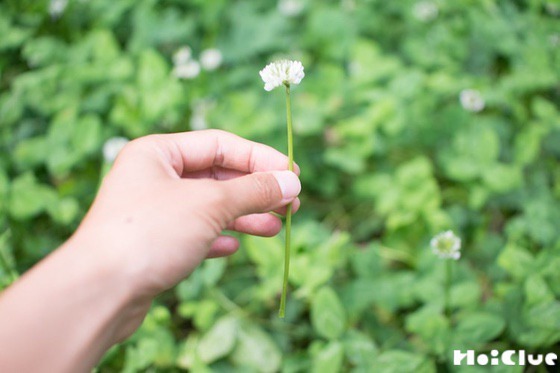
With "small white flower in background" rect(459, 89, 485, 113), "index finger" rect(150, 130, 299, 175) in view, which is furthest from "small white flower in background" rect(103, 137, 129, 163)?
"small white flower in background" rect(459, 89, 485, 113)

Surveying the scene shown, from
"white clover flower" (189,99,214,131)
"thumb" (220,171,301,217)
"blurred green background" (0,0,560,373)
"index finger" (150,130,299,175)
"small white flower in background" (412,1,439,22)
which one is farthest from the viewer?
"small white flower in background" (412,1,439,22)

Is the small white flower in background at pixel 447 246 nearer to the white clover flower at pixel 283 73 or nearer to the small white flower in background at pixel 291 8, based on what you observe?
the white clover flower at pixel 283 73

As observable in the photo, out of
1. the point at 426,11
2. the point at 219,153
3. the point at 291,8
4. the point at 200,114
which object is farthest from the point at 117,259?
the point at 426,11

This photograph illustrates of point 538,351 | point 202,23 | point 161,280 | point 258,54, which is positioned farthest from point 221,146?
point 202,23

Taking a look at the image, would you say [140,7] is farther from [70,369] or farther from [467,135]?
[70,369]

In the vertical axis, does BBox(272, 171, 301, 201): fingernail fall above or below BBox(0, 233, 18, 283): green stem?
above

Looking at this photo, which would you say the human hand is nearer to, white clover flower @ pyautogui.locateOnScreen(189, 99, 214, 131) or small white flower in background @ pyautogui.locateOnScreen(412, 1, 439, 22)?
white clover flower @ pyautogui.locateOnScreen(189, 99, 214, 131)

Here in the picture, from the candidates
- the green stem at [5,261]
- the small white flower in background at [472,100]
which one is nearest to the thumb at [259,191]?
the green stem at [5,261]
